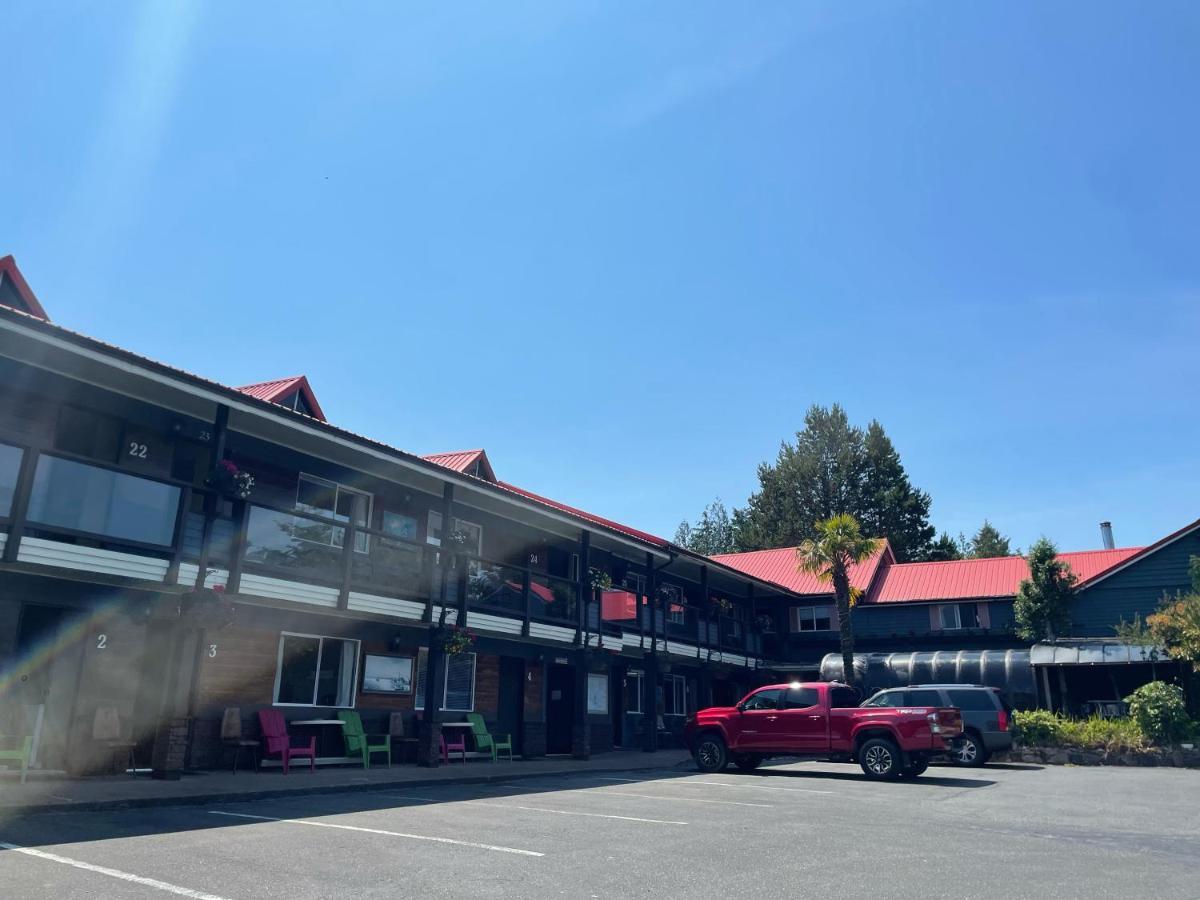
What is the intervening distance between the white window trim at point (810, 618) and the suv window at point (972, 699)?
14603mm

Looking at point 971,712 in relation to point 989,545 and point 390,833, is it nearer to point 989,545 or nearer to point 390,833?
point 390,833

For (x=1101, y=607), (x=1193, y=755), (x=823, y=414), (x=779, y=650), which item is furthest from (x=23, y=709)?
(x=823, y=414)

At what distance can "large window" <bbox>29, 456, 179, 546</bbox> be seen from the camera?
11539 millimetres

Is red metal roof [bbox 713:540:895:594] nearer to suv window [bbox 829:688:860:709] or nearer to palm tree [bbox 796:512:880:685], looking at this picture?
palm tree [bbox 796:512:880:685]

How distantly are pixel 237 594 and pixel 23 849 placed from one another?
6.55 m

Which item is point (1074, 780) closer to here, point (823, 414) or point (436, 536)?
point (436, 536)

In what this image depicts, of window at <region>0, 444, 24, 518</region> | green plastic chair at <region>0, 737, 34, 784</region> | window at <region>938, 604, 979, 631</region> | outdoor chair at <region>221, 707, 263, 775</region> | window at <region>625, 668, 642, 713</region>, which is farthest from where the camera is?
window at <region>938, 604, 979, 631</region>

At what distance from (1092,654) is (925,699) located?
380 inches

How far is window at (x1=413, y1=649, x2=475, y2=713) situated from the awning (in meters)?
18.1

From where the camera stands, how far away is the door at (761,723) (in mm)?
17891

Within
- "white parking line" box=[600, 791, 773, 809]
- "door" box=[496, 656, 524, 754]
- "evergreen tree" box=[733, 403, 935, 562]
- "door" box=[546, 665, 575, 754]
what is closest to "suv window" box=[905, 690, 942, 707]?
"door" box=[546, 665, 575, 754]

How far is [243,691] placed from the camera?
15.4 m

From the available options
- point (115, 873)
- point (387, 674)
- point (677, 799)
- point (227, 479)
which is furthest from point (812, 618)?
point (115, 873)

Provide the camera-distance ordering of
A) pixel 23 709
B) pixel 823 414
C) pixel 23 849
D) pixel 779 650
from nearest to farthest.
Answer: pixel 23 849 → pixel 23 709 → pixel 779 650 → pixel 823 414
